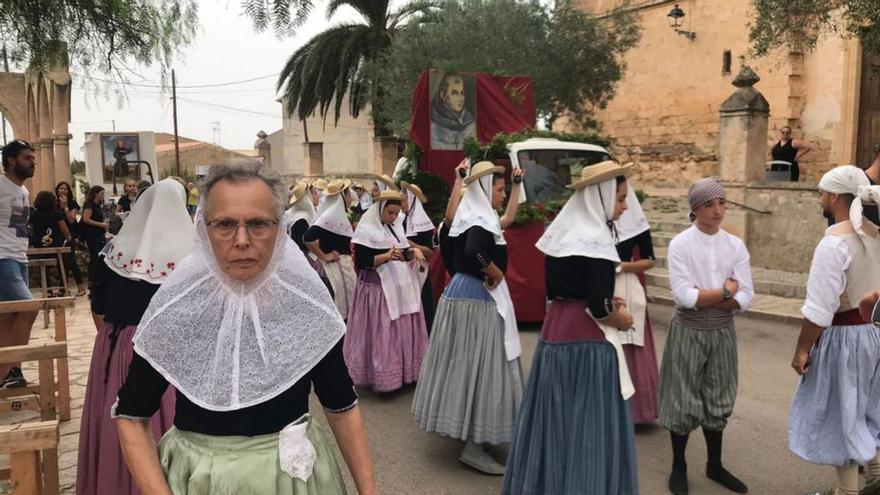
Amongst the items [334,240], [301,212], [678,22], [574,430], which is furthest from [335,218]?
[678,22]

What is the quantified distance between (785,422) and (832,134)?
11844mm

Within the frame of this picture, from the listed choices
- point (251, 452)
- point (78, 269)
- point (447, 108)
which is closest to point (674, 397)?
point (251, 452)

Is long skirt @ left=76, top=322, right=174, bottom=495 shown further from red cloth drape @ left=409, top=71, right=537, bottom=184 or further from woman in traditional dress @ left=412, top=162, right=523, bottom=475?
red cloth drape @ left=409, top=71, right=537, bottom=184

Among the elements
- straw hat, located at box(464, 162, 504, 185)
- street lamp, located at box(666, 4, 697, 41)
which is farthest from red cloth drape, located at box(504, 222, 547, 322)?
street lamp, located at box(666, 4, 697, 41)

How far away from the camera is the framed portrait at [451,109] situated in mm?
10000

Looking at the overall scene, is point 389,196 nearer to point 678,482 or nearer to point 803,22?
point 678,482

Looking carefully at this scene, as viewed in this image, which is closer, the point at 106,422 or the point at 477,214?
the point at 106,422

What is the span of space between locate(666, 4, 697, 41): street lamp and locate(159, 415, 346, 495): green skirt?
17.2m

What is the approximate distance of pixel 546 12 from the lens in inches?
626

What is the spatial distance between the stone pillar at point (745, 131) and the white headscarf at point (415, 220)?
6.39m

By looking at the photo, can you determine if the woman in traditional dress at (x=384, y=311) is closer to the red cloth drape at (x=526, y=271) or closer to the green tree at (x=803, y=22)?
the red cloth drape at (x=526, y=271)

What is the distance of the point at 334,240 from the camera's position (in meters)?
7.14

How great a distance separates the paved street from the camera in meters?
4.12

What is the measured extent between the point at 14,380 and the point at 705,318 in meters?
5.50
